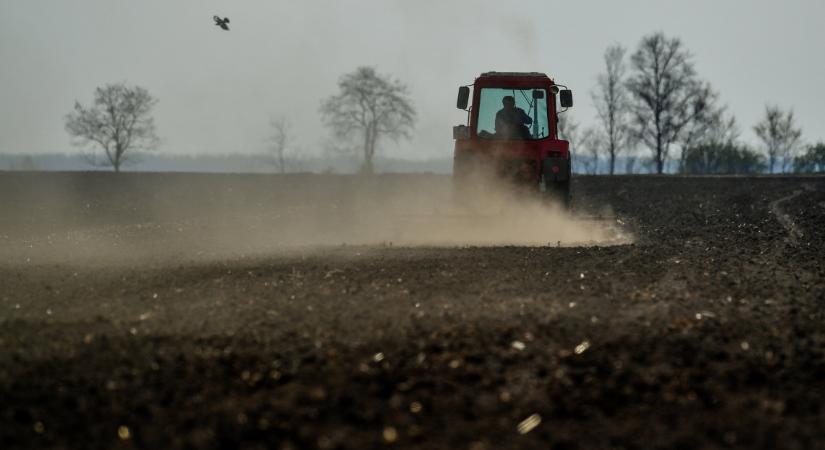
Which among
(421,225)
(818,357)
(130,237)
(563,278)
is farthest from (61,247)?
(818,357)

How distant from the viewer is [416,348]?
6.72 metres

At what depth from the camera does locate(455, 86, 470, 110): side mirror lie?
16.0 m

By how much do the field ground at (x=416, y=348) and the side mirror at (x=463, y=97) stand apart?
3077 mm

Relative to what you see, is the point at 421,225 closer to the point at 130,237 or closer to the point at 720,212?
the point at 130,237

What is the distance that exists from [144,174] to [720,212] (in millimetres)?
24769

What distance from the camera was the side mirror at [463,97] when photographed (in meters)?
16.0

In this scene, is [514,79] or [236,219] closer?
[514,79]

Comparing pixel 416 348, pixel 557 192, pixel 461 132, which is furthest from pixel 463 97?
pixel 416 348

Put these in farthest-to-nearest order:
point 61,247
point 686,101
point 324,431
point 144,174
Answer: point 686,101
point 144,174
point 61,247
point 324,431

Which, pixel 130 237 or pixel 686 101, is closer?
pixel 130 237

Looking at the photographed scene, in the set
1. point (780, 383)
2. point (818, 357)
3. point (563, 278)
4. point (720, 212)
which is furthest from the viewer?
point (720, 212)

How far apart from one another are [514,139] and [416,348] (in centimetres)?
1112

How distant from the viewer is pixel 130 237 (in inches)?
739

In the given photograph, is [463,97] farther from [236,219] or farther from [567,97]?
[236,219]
